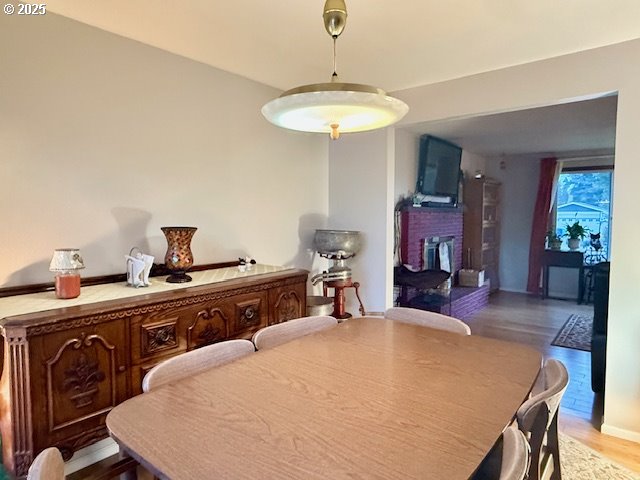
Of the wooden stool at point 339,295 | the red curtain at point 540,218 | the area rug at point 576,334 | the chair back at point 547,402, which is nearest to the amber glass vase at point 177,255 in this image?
the wooden stool at point 339,295

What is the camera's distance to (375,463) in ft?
2.99

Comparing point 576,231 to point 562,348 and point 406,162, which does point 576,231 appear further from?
point 406,162

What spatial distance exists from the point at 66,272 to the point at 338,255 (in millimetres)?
1979

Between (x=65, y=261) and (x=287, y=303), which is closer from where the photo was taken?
(x=65, y=261)

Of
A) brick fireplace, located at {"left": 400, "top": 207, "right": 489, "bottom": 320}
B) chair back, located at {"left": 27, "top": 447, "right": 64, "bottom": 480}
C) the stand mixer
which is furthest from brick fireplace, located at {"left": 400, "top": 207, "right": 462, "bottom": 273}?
chair back, located at {"left": 27, "top": 447, "right": 64, "bottom": 480}

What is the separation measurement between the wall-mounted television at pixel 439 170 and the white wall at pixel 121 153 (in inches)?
79.7

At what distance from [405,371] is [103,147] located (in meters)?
2.03

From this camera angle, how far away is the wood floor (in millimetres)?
2393

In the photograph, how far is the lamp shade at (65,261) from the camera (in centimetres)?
191

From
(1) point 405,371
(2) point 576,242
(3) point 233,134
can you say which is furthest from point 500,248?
(1) point 405,371

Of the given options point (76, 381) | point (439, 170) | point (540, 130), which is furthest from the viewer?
point (439, 170)

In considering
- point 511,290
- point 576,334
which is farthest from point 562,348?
point 511,290

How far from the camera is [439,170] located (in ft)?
16.5

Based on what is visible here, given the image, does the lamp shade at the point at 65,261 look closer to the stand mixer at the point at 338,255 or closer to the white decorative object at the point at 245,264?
the white decorative object at the point at 245,264
